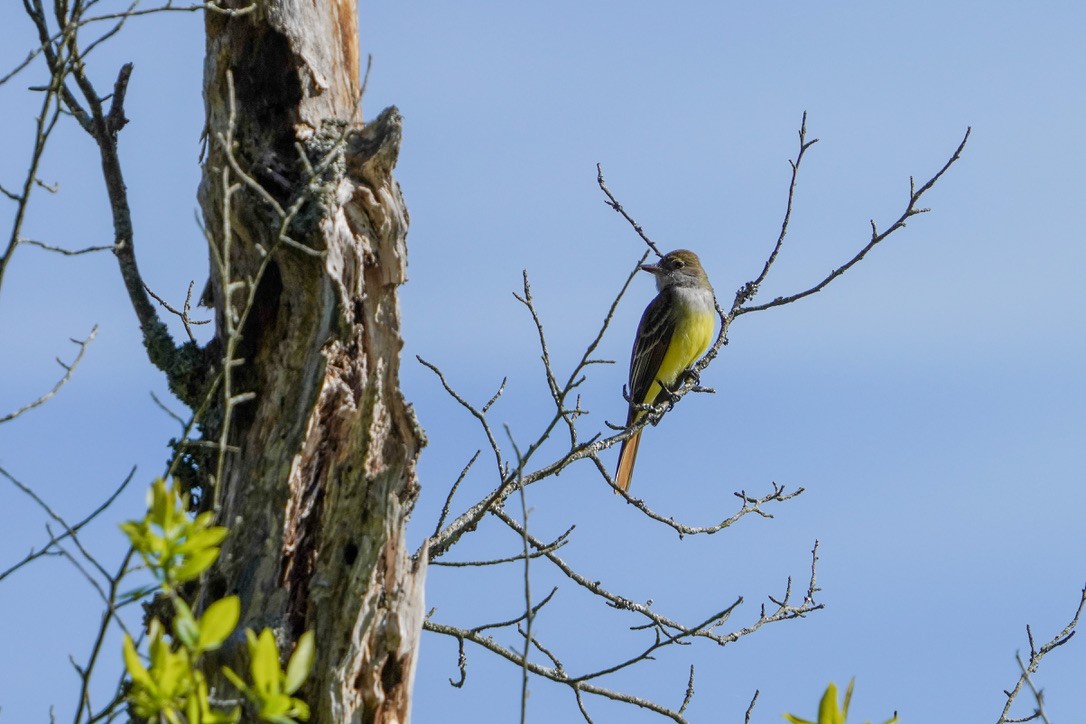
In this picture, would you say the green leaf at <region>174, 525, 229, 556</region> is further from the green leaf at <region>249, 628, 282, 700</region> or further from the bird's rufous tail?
the bird's rufous tail

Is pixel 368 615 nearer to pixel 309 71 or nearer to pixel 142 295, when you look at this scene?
pixel 142 295

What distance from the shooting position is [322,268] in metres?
3.95

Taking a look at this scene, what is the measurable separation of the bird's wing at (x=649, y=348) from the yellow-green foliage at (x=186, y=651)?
7429 mm

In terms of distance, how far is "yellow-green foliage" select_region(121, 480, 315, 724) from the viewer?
2400mm

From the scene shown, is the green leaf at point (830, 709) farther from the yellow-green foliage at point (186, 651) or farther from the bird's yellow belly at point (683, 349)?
the bird's yellow belly at point (683, 349)

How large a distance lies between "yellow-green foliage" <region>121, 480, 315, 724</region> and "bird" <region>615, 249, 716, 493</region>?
7.23m

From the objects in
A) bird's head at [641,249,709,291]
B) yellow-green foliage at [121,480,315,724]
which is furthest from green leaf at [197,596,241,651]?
bird's head at [641,249,709,291]

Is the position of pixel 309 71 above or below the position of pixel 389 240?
above

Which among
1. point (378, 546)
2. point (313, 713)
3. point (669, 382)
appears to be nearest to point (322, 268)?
point (378, 546)

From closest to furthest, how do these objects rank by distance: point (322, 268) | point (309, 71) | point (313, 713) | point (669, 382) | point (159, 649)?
1. point (159, 649)
2. point (313, 713)
3. point (322, 268)
4. point (309, 71)
5. point (669, 382)

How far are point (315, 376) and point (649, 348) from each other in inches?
258

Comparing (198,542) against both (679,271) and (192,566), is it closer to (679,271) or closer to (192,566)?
(192,566)

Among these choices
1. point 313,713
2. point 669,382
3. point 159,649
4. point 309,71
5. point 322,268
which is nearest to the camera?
point 159,649

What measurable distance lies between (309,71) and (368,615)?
1.73m
